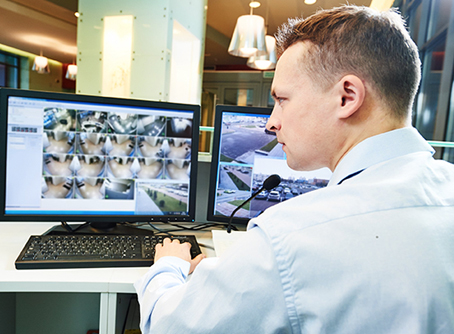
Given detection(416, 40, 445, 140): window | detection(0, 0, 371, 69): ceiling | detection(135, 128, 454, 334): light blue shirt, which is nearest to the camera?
detection(135, 128, 454, 334): light blue shirt

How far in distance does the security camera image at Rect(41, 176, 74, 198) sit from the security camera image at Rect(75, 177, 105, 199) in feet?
0.06

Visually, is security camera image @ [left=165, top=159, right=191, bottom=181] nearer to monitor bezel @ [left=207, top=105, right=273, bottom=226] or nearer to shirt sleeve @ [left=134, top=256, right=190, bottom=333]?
monitor bezel @ [left=207, top=105, right=273, bottom=226]

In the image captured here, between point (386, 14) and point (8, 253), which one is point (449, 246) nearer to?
point (386, 14)

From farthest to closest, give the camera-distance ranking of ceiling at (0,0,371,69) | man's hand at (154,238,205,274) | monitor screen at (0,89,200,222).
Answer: ceiling at (0,0,371,69), monitor screen at (0,89,200,222), man's hand at (154,238,205,274)

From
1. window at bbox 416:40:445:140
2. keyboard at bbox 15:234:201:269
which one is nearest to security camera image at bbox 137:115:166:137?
keyboard at bbox 15:234:201:269

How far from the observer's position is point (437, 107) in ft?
8.99

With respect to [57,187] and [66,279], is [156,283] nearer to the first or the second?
[66,279]

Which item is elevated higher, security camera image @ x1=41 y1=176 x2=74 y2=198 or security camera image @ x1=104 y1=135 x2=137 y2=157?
security camera image @ x1=104 y1=135 x2=137 y2=157

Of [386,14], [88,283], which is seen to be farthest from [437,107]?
[88,283]

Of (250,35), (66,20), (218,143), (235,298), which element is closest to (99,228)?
(218,143)

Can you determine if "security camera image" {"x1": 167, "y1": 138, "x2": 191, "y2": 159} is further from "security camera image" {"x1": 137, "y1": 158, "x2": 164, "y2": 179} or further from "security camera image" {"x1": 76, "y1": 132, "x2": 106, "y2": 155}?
"security camera image" {"x1": 76, "y1": 132, "x2": 106, "y2": 155}

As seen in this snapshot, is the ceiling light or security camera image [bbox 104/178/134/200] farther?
the ceiling light

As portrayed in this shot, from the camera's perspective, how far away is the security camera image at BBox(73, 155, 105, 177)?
952 mm

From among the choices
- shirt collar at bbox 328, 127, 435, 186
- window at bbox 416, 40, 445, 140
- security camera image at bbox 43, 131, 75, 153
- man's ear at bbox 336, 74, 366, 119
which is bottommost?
security camera image at bbox 43, 131, 75, 153
